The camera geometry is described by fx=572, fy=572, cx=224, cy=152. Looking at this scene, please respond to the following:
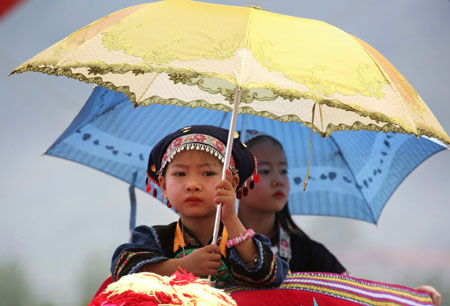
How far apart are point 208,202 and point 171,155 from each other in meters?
0.21

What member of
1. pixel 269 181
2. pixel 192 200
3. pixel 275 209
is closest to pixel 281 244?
pixel 275 209

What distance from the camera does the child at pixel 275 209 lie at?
2.85 m

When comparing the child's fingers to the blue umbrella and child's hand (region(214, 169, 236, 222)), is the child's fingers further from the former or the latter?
the blue umbrella

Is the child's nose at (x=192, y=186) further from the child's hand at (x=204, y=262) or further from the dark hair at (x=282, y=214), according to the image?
the dark hair at (x=282, y=214)

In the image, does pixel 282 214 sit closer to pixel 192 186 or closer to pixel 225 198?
pixel 192 186

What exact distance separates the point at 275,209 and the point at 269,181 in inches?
5.6

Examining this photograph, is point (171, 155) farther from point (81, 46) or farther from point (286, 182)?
point (286, 182)

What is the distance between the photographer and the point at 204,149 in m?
1.96

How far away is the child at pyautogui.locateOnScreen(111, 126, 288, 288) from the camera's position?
176 cm

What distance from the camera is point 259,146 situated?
290 cm

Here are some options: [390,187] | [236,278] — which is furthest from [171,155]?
[390,187]

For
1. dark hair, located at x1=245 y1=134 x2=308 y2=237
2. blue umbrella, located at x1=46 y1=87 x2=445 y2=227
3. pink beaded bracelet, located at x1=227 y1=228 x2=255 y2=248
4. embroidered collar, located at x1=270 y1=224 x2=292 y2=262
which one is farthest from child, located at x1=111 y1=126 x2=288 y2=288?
embroidered collar, located at x1=270 y1=224 x2=292 y2=262

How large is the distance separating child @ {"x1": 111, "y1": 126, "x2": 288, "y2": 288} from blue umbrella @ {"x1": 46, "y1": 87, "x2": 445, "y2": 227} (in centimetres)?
63

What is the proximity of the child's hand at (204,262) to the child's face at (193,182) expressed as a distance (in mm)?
241
